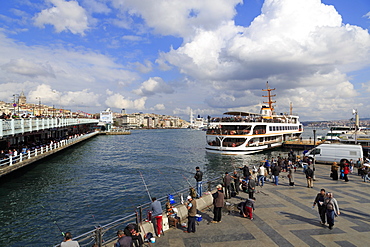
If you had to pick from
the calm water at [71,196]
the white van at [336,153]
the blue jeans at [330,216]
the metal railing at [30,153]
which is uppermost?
the white van at [336,153]

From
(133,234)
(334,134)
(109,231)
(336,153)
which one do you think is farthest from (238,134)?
(334,134)

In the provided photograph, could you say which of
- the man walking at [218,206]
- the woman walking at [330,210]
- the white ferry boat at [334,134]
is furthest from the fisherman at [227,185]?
the white ferry boat at [334,134]

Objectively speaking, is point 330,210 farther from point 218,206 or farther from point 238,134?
point 238,134

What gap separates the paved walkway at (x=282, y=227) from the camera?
25.0ft

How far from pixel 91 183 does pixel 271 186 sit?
55.9ft

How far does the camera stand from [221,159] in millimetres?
36094

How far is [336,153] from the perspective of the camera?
22281 millimetres

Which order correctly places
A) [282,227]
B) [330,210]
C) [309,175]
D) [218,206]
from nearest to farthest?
[330,210] → [282,227] → [218,206] → [309,175]

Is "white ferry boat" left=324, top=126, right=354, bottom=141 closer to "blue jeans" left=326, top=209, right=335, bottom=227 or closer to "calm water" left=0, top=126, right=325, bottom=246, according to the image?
"calm water" left=0, top=126, right=325, bottom=246

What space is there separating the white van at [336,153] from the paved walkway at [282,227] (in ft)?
33.2

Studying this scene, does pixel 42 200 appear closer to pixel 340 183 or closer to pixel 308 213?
pixel 308 213

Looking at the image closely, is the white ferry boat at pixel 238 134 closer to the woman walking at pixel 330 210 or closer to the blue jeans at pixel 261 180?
the blue jeans at pixel 261 180

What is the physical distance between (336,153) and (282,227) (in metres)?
17.7

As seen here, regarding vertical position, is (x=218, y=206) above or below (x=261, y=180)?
above
